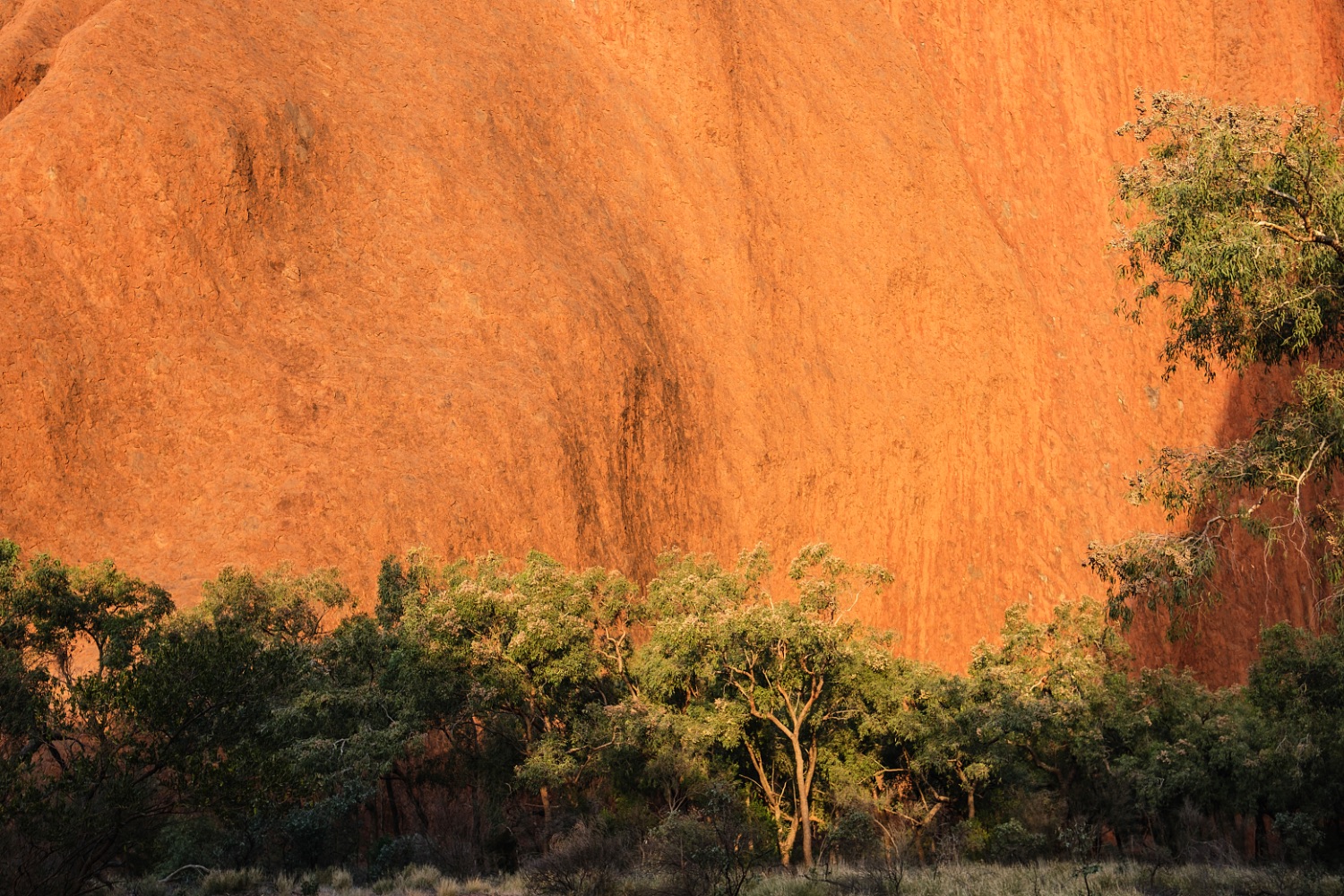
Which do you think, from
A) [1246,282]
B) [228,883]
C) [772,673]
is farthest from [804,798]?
[1246,282]

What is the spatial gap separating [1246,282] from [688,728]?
41.4 feet

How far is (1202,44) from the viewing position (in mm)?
48344

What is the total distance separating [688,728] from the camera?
2100 cm

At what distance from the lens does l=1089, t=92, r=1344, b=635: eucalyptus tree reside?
11820 millimetres

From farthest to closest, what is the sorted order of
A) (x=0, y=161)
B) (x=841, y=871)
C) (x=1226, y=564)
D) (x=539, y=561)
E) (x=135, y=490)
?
(x=1226, y=564), (x=0, y=161), (x=135, y=490), (x=539, y=561), (x=841, y=871)

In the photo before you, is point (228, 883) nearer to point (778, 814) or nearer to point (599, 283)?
point (778, 814)


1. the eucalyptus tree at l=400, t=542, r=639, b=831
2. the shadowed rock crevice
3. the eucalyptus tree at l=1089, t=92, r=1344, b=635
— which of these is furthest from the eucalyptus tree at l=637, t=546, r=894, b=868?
the shadowed rock crevice

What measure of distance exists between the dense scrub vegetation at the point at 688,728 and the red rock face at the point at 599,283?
274 inches

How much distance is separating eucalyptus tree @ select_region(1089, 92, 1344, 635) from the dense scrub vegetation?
249 inches

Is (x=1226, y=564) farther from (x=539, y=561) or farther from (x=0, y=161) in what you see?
(x=0, y=161)

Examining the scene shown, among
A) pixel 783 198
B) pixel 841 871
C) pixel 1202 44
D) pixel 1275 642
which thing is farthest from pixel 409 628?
pixel 1202 44

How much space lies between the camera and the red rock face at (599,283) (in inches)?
1286

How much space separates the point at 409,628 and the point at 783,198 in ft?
93.0

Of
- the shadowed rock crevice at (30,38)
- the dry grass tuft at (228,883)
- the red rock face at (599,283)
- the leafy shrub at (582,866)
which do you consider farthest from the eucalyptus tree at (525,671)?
the shadowed rock crevice at (30,38)
